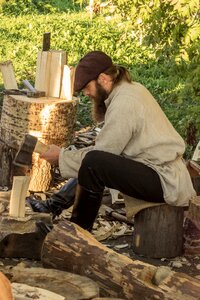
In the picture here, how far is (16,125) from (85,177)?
1.56 m

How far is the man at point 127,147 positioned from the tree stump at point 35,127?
1250mm

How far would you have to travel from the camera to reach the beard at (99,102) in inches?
233

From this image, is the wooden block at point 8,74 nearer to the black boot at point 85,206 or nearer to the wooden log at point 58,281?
the black boot at point 85,206

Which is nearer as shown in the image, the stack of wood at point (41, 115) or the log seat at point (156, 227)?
the log seat at point (156, 227)

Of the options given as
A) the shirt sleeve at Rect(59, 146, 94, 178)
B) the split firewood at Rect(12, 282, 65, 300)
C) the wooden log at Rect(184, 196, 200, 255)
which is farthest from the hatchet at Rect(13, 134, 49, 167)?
the split firewood at Rect(12, 282, 65, 300)

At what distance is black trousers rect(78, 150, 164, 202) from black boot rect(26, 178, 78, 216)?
2.07 feet

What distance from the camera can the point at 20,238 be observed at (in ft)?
18.8

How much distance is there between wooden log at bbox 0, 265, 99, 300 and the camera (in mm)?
4492

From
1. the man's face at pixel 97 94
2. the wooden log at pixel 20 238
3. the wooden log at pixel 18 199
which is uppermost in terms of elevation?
the man's face at pixel 97 94

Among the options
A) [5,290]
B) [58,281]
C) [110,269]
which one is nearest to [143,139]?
[110,269]

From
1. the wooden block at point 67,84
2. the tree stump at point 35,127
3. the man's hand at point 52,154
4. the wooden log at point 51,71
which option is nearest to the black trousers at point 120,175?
the man's hand at point 52,154

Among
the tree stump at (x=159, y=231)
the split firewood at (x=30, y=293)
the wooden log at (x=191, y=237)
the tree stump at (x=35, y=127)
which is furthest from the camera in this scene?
the tree stump at (x=35, y=127)

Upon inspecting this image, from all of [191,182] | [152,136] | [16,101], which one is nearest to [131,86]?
[152,136]

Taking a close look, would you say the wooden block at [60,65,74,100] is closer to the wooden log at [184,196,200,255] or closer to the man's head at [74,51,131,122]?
the man's head at [74,51,131,122]
